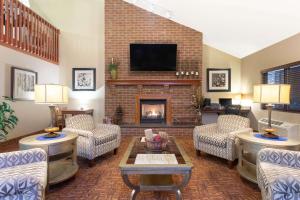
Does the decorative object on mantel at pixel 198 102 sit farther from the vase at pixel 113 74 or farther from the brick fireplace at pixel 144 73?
the vase at pixel 113 74

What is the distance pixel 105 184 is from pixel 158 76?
149 inches

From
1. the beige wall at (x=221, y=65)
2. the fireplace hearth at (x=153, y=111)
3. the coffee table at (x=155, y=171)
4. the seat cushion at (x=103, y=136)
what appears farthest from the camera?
the beige wall at (x=221, y=65)

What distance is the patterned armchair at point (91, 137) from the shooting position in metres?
3.14

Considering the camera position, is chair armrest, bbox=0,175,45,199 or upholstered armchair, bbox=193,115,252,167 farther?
upholstered armchair, bbox=193,115,252,167

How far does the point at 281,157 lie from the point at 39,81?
18.3 ft

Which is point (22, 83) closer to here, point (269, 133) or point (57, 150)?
point (57, 150)

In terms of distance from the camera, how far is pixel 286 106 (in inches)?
157

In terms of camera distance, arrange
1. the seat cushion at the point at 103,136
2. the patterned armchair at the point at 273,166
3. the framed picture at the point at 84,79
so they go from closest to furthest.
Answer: the patterned armchair at the point at 273,166 → the seat cushion at the point at 103,136 → the framed picture at the point at 84,79

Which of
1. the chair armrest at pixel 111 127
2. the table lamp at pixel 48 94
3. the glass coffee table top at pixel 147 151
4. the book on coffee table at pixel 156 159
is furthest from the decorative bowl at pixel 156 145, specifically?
the chair armrest at pixel 111 127

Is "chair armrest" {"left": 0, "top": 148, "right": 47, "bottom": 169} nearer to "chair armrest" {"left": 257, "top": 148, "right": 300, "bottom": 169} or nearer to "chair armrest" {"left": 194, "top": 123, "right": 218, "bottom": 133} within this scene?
"chair armrest" {"left": 257, "top": 148, "right": 300, "bottom": 169}

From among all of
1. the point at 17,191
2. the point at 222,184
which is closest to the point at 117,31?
the point at 222,184

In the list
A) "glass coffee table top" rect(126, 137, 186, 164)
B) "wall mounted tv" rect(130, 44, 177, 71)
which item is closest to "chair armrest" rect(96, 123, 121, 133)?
"glass coffee table top" rect(126, 137, 186, 164)

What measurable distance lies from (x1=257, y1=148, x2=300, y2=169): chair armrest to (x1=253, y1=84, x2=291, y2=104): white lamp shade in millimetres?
898

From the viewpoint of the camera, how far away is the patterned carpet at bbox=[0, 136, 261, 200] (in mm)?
2266
